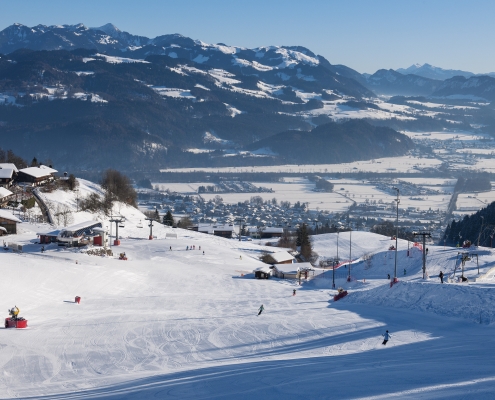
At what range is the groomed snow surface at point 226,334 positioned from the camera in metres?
17.0

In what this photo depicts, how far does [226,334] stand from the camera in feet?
78.4

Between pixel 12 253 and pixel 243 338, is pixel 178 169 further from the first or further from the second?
pixel 243 338

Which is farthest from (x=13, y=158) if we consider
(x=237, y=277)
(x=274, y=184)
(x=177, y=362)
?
(x=274, y=184)

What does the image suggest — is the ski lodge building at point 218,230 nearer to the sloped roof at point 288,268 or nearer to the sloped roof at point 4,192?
the sloped roof at point 4,192

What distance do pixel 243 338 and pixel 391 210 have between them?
9525cm

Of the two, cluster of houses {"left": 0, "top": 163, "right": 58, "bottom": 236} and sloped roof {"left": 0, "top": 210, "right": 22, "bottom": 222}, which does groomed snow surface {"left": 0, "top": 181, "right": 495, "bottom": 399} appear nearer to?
sloped roof {"left": 0, "top": 210, "right": 22, "bottom": 222}

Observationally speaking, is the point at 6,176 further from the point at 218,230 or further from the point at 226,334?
the point at 226,334

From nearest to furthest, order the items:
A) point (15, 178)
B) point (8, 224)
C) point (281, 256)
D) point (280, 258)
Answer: point (8, 224) < point (280, 258) < point (281, 256) < point (15, 178)

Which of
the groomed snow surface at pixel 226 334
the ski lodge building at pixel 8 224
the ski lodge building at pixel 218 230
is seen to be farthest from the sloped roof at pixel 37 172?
the ski lodge building at pixel 218 230

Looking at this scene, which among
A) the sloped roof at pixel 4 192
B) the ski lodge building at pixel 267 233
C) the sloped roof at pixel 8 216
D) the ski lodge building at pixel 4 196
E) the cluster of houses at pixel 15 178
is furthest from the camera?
the ski lodge building at pixel 267 233

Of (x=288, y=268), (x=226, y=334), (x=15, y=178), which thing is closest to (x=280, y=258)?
(x=288, y=268)

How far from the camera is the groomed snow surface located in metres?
17.0

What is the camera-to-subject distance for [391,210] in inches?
4537

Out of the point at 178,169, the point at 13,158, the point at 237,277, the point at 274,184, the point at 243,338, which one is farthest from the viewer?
the point at 178,169
